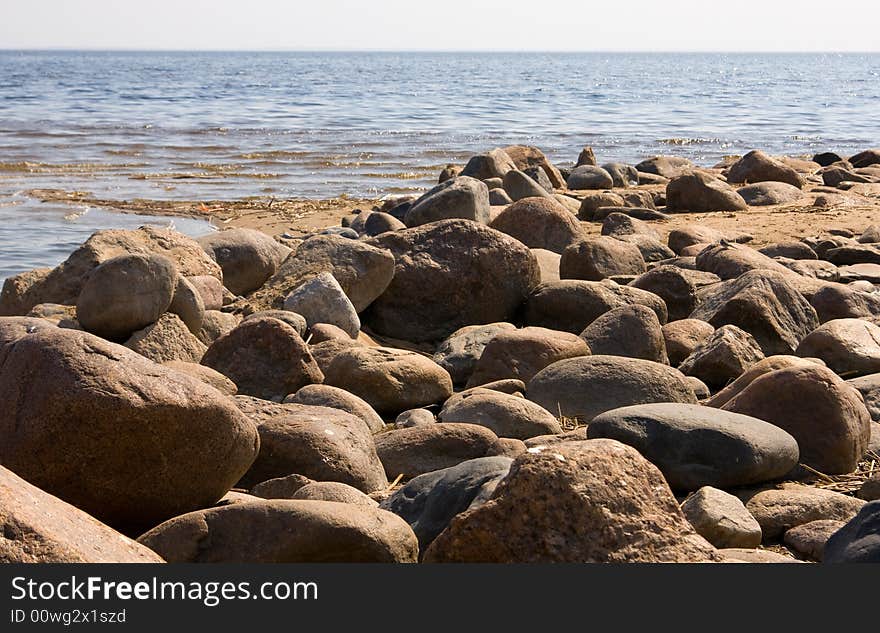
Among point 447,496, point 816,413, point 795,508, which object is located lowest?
point 795,508

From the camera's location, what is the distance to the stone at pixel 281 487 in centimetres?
430

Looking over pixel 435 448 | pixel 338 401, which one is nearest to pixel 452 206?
pixel 338 401

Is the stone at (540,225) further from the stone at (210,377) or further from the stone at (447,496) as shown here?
the stone at (447,496)

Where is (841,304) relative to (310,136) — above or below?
above

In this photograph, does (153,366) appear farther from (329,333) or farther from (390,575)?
(329,333)

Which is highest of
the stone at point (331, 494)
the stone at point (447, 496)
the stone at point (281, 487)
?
the stone at point (447, 496)

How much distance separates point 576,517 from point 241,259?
614 cm

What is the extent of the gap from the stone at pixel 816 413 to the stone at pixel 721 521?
99 cm

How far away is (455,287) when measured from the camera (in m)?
7.91

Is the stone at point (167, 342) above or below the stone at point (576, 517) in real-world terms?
below

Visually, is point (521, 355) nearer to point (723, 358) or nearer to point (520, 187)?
point (723, 358)

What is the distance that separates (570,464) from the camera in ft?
10.3

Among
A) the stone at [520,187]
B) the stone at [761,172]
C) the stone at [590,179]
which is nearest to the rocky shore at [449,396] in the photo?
the stone at [520,187]

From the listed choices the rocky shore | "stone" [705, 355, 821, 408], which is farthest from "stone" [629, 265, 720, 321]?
"stone" [705, 355, 821, 408]
